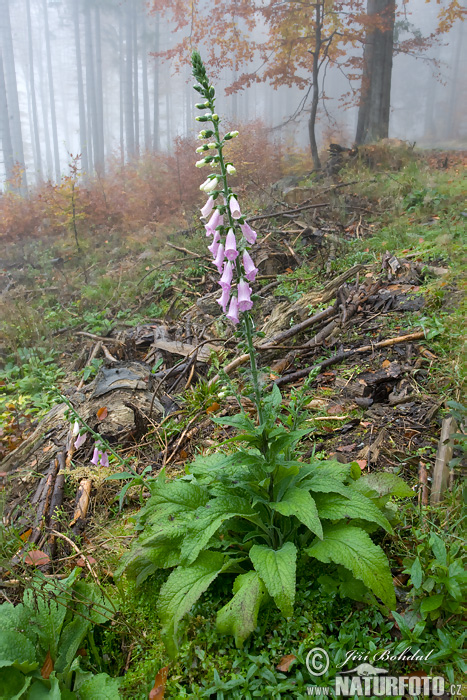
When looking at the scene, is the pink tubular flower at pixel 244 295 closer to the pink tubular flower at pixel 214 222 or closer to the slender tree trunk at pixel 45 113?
the pink tubular flower at pixel 214 222

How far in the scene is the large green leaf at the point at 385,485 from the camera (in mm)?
2137

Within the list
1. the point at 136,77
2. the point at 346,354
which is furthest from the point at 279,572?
the point at 136,77

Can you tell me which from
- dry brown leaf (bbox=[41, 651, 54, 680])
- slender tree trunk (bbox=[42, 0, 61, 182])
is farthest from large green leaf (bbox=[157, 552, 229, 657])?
slender tree trunk (bbox=[42, 0, 61, 182])

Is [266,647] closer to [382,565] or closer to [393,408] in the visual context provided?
[382,565]

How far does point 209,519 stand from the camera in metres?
1.90

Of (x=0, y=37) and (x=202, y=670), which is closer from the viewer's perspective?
(x=202, y=670)

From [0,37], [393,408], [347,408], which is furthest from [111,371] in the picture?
[0,37]

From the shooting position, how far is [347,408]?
3.28 m

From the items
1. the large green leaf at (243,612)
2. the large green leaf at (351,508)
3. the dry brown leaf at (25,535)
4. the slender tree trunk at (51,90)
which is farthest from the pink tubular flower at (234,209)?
the slender tree trunk at (51,90)

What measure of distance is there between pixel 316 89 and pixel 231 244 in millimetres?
10755

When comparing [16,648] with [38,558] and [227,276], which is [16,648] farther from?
[227,276]

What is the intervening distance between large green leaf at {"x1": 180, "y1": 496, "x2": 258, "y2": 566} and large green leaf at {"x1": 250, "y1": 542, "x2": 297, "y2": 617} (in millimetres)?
190

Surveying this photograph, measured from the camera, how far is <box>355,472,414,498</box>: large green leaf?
2137 mm

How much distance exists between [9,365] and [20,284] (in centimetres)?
439
